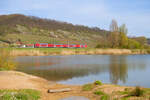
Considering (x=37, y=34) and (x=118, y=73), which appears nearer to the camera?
(x=118, y=73)

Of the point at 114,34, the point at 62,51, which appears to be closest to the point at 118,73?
the point at 62,51

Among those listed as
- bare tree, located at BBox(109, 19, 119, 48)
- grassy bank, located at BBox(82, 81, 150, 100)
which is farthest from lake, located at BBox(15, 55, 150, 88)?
bare tree, located at BBox(109, 19, 119, 48)

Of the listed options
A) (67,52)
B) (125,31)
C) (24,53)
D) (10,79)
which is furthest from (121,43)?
(10,79)

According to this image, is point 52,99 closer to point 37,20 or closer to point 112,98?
point 112,98

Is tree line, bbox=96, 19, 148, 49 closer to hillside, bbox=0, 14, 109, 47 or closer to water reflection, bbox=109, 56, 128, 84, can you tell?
hillside, bbox=0, 14, 109, 47

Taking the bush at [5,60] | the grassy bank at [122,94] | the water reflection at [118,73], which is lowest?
the water reflection at [118,73]

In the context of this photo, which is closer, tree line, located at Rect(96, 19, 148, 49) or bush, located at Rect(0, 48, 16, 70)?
bush, located at Rect(0, 48, 16, 70)

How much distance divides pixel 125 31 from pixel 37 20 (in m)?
117

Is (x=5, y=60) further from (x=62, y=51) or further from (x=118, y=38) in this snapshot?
(x=118, y=38)

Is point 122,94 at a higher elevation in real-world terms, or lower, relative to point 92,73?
higher

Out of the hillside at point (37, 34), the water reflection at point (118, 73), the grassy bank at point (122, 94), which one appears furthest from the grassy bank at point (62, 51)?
the grassy bank at point (122, 94)

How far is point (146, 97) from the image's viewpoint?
7895 mm

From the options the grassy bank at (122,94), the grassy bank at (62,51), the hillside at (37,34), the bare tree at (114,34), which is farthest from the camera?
the hillside at (37,34)

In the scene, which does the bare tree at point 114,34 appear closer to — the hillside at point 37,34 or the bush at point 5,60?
the hillside at point 37,34
